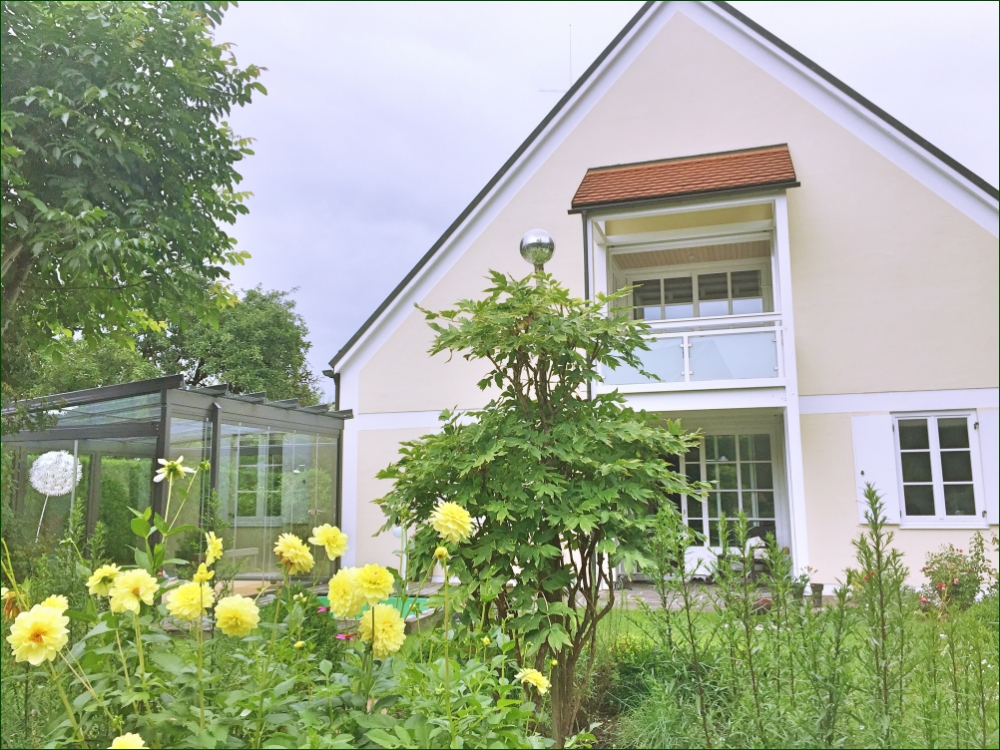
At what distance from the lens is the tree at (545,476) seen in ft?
6.40

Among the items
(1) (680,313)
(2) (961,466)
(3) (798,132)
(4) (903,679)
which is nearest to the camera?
(4) (903,679)

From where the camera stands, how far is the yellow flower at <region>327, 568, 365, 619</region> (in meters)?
1.02

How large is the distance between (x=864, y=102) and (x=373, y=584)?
298 inches

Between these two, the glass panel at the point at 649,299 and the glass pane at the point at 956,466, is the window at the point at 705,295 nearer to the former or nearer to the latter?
the glass panel at the point at 649,299

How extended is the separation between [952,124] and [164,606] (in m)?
2.86

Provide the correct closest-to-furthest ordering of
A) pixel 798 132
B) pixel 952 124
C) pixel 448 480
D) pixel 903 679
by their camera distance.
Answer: pixel 903 679 → pixel 448 480 → pixel 952 124 → pixel 798 132

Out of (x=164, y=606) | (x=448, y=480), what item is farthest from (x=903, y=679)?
(x=164, y=606)

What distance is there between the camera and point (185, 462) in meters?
4.43

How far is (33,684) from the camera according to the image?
5.24 feet

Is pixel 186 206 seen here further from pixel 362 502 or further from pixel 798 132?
pixel 798 132

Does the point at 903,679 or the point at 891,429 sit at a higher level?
the point at 891,429

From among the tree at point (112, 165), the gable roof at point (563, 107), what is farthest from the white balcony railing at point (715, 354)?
the tree at point (112, 165)

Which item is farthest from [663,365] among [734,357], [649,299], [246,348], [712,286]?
[246,348]

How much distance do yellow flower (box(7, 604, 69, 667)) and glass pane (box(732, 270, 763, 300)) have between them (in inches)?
304
